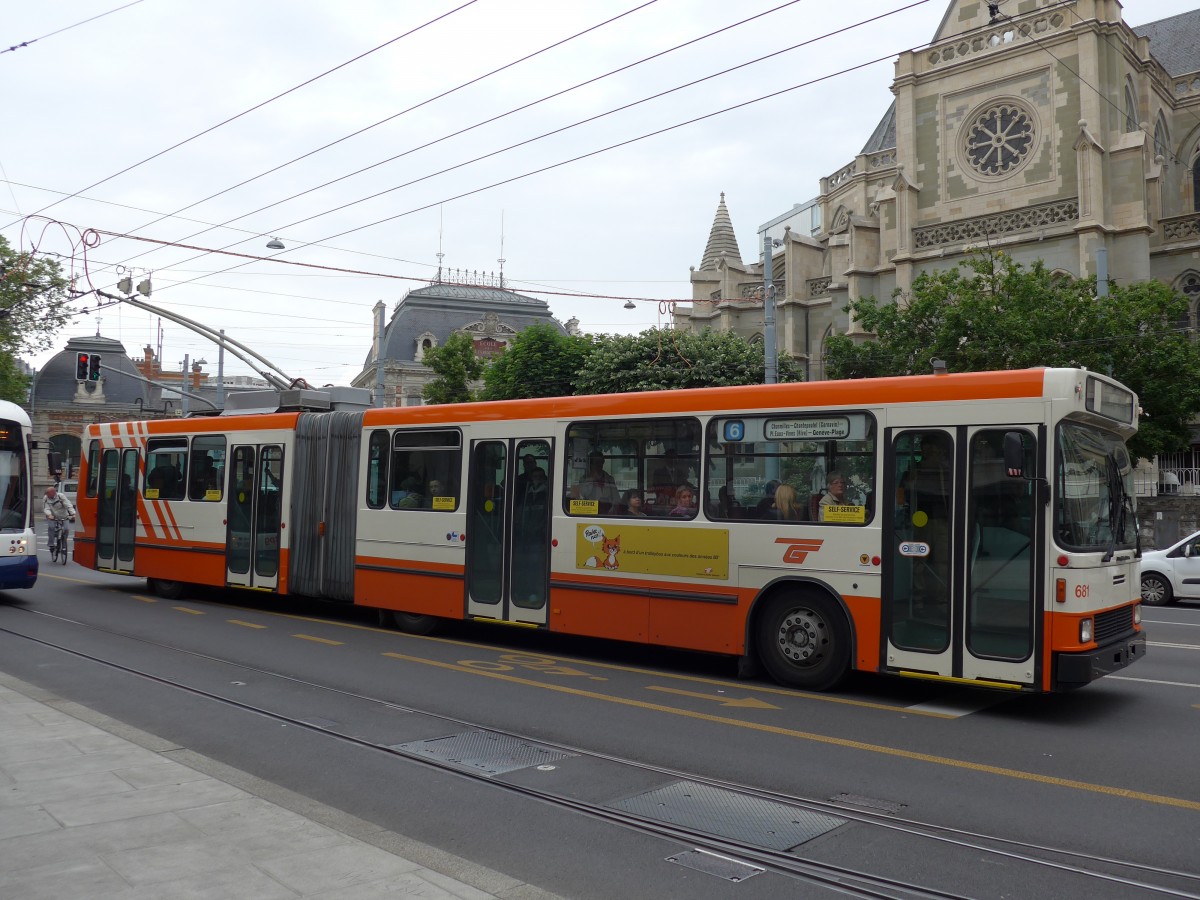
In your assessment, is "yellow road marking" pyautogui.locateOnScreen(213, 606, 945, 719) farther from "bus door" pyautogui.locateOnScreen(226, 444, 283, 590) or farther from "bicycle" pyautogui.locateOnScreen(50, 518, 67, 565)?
"bicycle" pyautogui.locateOnScreen(50, 518, 67, 565)

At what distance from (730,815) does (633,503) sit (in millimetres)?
5157

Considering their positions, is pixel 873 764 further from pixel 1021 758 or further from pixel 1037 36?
pixel 1037 36

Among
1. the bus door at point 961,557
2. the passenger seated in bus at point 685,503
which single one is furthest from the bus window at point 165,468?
the bus door at point 961,557

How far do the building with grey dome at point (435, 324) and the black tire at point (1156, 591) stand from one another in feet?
187

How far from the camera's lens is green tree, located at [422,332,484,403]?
46.3 m

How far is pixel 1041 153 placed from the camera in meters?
37.4

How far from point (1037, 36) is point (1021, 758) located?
124 ft

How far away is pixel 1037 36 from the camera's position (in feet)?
123

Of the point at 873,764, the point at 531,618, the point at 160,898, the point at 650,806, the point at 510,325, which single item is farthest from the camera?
the point at 510,325

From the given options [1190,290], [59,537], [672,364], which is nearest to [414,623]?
[59,537]

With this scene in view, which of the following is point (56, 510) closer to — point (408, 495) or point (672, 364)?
point (408, 495)

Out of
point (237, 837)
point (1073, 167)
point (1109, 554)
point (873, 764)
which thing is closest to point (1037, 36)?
point (1073, 167)

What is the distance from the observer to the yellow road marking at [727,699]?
8.74m

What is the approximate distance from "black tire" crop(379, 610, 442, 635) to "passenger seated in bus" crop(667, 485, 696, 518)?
4.35m
